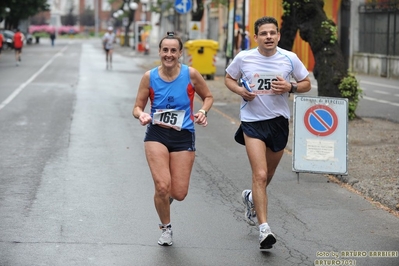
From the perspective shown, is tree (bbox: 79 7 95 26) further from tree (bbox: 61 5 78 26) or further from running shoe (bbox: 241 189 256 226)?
running shoe (bbox: 241 189 256 226)

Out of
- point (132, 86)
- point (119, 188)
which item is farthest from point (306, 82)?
point (132, 86)

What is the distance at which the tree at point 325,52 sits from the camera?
1759 cm

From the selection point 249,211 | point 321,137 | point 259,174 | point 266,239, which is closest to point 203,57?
point 321,137

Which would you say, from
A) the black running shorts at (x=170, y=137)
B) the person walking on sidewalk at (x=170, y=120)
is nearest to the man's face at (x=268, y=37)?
the person walking on sidewalk at (x=170, y=120)

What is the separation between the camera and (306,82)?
765cm

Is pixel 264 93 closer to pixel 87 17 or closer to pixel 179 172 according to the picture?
pixel 179 172

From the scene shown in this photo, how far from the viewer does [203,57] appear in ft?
110

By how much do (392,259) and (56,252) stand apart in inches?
98.8

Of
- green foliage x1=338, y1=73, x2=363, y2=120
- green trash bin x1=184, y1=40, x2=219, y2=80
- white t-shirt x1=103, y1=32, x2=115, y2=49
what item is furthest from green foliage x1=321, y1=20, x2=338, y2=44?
white t-shirt x1=103, y1=32, x2=115, y2=49

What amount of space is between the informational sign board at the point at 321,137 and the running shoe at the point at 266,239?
379 centimetres

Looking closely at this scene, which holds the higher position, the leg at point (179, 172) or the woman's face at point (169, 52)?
the woman's face at point (169, 52)

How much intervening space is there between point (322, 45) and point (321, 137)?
23.7 ft

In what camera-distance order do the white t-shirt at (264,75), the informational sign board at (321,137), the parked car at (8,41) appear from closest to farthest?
the white t-shirt at (264,75), the informational sign board at (321,137), the parked car at (8,41)

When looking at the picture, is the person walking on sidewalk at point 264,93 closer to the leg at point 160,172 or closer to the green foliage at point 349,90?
the leg at point 160,172
